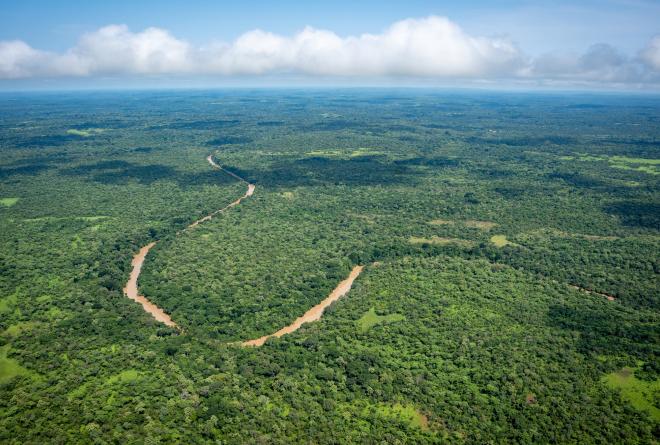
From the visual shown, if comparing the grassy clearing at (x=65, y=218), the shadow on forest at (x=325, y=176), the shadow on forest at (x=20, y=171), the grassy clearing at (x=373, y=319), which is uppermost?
the shadow on forest at (x=20, y=171)

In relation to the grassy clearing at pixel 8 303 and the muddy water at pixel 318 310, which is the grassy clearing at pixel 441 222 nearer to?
the muddy water at pixel 318 310

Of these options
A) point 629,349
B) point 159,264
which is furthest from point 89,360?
point 629,349

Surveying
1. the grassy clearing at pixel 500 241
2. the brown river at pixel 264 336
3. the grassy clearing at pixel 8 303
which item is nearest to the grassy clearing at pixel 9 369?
the grassy clearing at pixel 8 303

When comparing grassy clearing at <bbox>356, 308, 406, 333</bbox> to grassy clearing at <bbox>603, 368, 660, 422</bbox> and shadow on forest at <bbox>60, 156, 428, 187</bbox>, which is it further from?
shadow on forest at <bbox>60, 156, 428, 187</bbox>

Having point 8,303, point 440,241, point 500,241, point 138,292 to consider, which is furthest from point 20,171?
point 500,241

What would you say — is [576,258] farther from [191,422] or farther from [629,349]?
[191,422]

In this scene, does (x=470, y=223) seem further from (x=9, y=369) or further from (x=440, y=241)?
(x=9, y=369)
